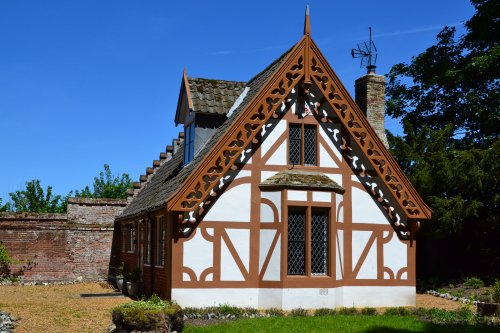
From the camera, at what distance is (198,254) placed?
17953 mm

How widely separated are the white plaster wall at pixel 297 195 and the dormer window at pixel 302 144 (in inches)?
48.8

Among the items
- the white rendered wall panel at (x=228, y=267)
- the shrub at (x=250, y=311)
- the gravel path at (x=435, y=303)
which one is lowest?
the gravel path at (x=435, y=303)

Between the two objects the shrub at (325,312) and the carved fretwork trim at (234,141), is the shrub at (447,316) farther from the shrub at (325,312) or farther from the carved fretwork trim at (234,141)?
the carved fretwork trim at (234,141)

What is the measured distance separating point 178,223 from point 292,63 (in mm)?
5894

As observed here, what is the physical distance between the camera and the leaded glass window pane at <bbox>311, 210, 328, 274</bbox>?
18734mm

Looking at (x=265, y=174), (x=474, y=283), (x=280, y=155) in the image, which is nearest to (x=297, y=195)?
(x=265, y=174)

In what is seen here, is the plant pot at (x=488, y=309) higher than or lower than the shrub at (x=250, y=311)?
higher

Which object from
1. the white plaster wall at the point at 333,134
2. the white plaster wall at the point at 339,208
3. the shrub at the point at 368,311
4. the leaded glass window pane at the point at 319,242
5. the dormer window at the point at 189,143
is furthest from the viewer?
the dormer window at the point at 189,143

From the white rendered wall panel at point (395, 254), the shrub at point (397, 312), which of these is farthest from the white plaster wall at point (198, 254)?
the white rendered wall panel at point (395, 254)

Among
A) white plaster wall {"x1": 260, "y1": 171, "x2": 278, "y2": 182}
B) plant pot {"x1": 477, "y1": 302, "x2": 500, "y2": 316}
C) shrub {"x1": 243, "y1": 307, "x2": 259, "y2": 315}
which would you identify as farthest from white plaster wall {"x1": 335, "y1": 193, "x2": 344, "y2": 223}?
plant pot {"x1": 477, "y1": 302, "x2": 500, "y2": 316}

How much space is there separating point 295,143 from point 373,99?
832cm

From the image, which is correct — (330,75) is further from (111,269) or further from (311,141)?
(111,269)

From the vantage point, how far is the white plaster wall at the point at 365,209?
19766 millimetres

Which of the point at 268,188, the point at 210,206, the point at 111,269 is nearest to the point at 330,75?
the point at 268,188
